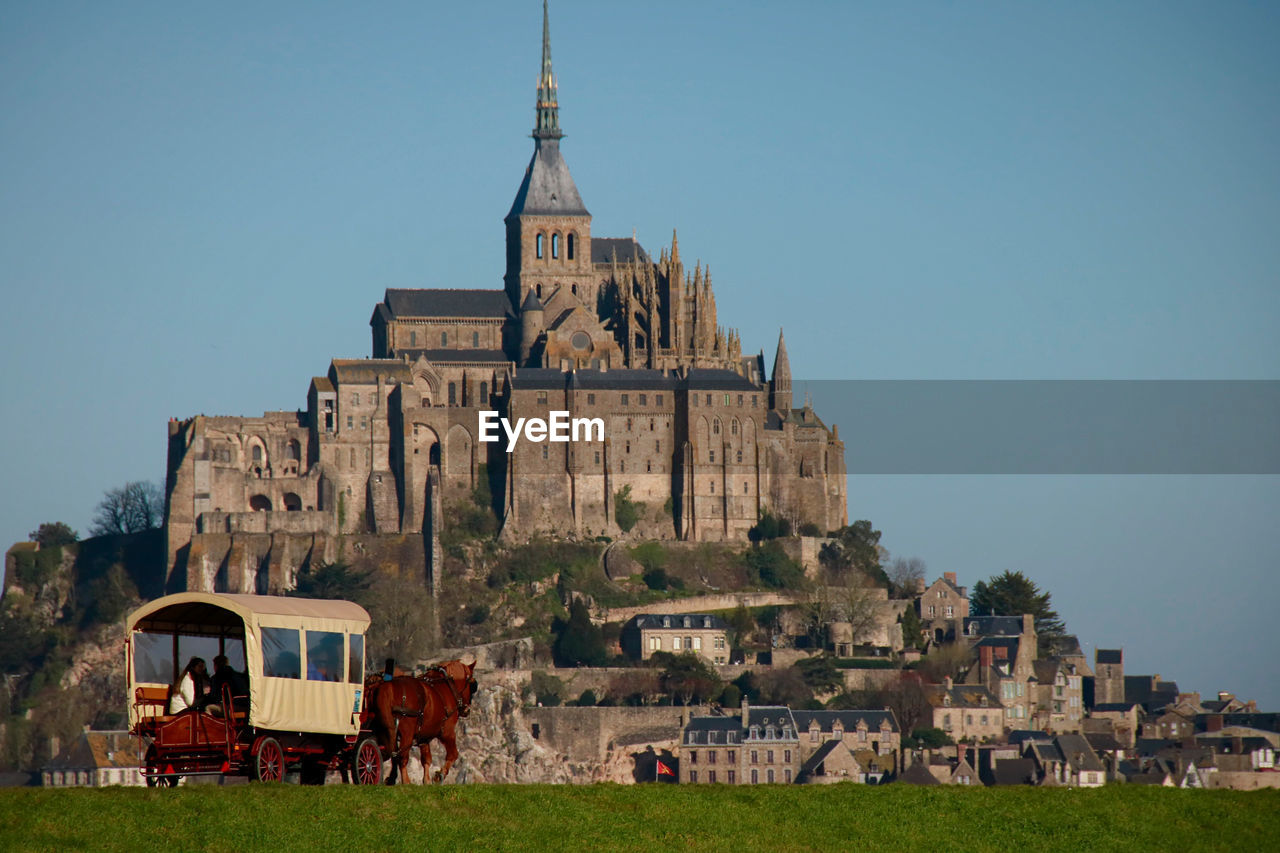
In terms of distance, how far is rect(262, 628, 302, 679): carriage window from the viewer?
23.9m

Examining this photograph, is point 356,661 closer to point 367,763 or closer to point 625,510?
point 367,763

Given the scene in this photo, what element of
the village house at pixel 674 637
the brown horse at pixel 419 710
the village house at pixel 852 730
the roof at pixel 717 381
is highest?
the roof at pixel 717 381

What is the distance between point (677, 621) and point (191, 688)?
65758 millimetres

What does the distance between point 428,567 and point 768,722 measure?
57.7 feet

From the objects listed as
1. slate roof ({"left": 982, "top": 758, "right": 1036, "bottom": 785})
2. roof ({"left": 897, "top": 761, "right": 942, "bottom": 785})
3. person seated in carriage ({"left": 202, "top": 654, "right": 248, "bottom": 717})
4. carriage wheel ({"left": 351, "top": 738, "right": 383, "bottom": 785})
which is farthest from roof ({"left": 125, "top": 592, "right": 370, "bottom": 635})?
slate roof ({"left": 982, "top": 758, "right": 1036, "bottom": 785})

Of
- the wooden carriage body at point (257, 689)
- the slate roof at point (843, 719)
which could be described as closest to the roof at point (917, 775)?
the slate roof at point (843, 719)

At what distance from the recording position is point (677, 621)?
8981cm

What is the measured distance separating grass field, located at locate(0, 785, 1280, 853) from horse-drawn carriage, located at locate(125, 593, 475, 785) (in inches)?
34.8

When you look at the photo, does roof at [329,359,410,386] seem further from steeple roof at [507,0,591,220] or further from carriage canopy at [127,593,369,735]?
carriage canopy at [127,593,369,735]

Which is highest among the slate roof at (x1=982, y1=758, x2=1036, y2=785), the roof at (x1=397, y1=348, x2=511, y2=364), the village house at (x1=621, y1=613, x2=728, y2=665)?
the roof at (x1=397, y1=348, x2=511, y2=364)

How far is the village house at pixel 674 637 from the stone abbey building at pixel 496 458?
5.41 meters

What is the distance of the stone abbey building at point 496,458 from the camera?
92.1 m

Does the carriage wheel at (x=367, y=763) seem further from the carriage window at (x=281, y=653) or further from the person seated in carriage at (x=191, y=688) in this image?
the person seated in carriage at (x=191, y=688)

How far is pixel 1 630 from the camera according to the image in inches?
3634
